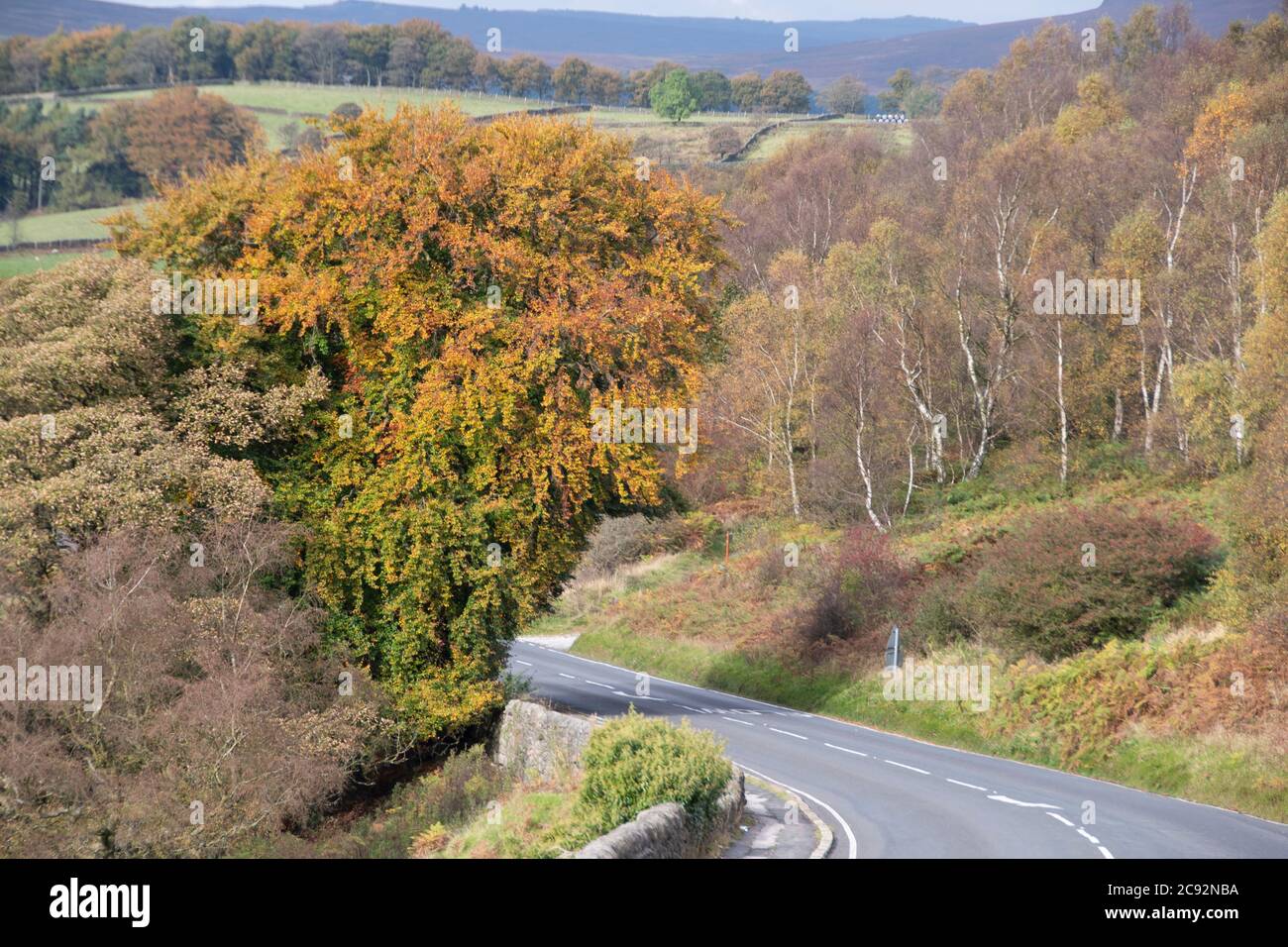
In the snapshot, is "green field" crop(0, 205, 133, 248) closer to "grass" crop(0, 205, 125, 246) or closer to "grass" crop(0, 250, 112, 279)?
"grass" crop(0, 205, 125, 246)

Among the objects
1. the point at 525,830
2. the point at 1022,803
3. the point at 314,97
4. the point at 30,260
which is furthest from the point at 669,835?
the point at 314,97

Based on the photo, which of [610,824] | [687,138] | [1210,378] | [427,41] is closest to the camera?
Answer: [610,824]

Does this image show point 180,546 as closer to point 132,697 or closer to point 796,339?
point 132,697

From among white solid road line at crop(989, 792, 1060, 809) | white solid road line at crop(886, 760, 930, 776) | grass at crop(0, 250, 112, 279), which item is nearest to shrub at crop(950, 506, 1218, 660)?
white solid road line at crop(886, 760, 930, 776)

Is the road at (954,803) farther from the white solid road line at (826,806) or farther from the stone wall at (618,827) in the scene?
the stone wall at (618,827)

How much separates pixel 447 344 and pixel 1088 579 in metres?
14.8

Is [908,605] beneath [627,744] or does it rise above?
beneath

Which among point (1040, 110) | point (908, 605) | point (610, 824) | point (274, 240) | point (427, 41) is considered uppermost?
point (427, 41)

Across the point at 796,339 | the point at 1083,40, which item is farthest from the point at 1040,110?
the point at 796,339

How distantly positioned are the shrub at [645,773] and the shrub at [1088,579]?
1431 centimetres

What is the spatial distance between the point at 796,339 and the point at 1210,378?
17.1m

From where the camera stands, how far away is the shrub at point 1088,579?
28062 millimetres

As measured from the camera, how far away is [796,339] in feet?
172

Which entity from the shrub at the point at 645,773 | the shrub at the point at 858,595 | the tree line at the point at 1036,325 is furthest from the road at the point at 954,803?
the tree line at the point at 1036,325
